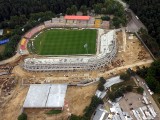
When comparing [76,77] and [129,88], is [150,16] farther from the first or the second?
[76,77]

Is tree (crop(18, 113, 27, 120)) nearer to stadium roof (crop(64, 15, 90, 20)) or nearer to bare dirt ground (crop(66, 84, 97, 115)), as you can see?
bare dirt ground (crop(66, 84, 97, 115))

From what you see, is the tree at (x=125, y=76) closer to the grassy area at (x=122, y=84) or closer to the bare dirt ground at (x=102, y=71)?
the grassy area at (x=122, y=84)

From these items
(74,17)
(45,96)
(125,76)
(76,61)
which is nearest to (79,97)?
(45,96)

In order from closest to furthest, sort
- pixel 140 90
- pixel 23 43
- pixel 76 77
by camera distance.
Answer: pixel 140 90 → pixel 76 77 → pixel 23 43

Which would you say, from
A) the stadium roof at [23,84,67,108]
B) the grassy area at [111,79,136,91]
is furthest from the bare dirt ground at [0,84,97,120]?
the grassy area at [111,79,136,91]

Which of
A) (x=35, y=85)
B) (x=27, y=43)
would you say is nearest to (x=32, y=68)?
(x=35, y=85)

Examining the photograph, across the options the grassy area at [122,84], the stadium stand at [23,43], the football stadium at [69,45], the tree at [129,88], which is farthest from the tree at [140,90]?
the stadium stand at [23,43]
